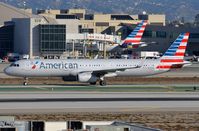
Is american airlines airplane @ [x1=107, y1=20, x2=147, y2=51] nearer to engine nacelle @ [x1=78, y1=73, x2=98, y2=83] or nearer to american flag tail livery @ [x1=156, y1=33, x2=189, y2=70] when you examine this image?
american flag tail livery @ [x1=156, y1=33, x2=189, y2=70]

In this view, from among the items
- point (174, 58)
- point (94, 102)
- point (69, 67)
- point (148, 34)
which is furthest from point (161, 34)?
point (94, 102)

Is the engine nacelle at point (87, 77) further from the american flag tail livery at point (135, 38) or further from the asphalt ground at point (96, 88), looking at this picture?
the american flag tail livery at point (135, 38)

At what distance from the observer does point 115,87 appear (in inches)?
3113

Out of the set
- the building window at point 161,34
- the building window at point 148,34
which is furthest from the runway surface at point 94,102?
the building window at point 148,34

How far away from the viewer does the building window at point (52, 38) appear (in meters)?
156

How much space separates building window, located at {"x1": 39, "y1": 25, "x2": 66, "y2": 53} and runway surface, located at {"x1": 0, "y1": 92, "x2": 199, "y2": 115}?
3474 inches

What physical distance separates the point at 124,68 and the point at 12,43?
3464 inches

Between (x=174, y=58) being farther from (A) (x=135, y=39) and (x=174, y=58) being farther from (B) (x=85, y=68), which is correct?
(A) (x=135, y=39)

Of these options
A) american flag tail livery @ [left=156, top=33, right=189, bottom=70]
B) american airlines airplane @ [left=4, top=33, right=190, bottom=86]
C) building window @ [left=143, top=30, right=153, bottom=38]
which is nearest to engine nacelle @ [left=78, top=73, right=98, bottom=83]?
american airlines airplane @ [left=4, top=33, right=190, bottom=86]

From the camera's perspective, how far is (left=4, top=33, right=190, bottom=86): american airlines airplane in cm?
8300

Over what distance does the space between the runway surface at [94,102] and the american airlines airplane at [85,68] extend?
548 inches

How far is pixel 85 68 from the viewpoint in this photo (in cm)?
8438

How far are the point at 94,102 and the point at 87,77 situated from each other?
72.1 ft

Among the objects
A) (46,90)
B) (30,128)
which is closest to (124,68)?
(46,90)
